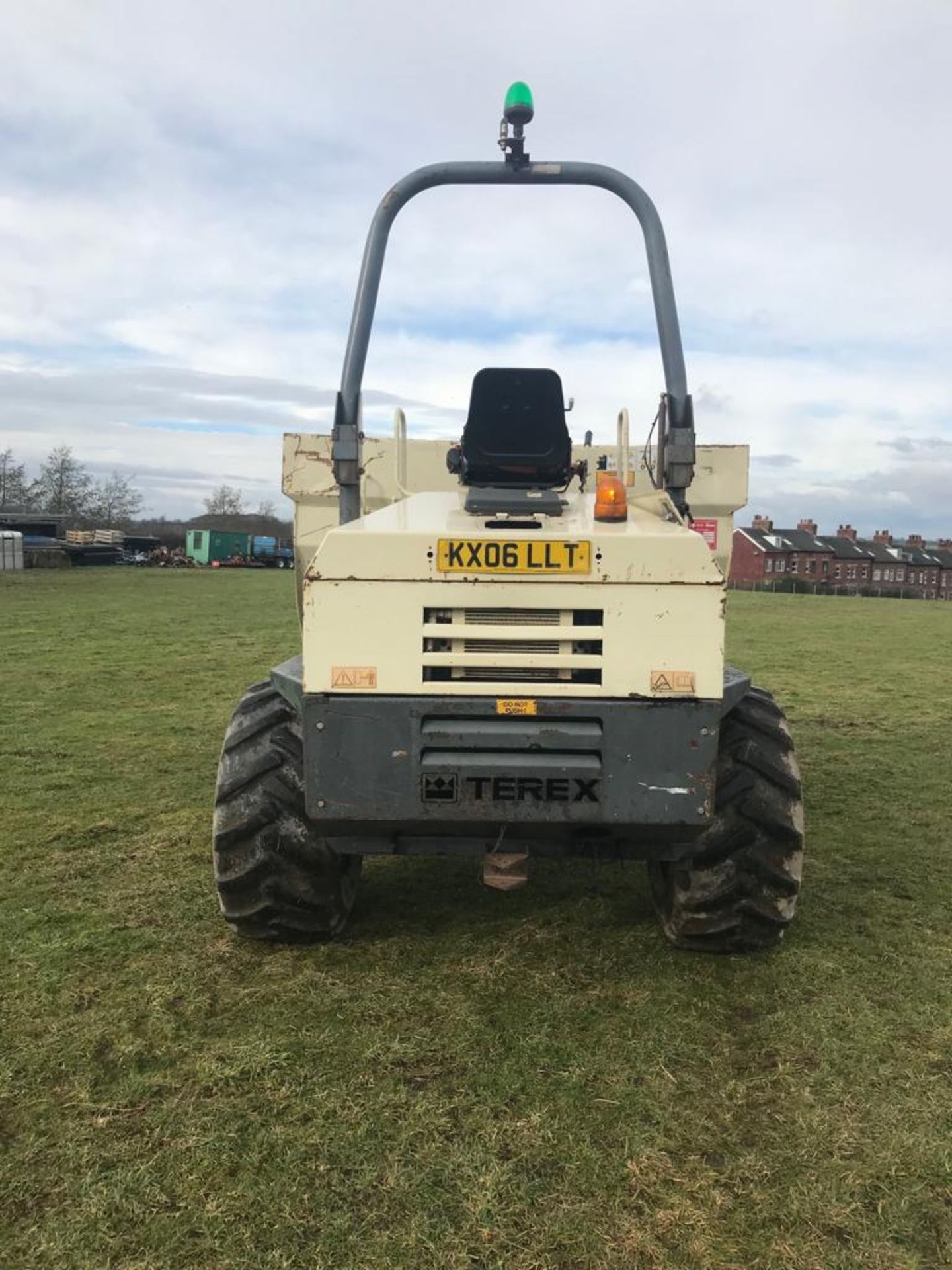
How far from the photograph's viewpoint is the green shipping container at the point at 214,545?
195ft

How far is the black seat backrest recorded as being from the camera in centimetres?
432

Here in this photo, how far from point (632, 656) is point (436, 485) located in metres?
2.66

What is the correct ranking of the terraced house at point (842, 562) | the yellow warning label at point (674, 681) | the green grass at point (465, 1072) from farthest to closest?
1. the terraced house at point (842, 562)
2. the yellow warning label at point (674, 681)
3. the green grass at point (465, 1072)

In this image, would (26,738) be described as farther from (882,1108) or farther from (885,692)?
(885,692)

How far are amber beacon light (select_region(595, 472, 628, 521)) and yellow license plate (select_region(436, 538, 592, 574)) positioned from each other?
34 cm

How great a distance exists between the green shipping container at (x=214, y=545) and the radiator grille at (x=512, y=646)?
5805 centimetres

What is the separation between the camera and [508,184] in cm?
469

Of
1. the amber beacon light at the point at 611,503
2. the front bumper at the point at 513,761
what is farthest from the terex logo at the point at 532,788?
the amber beacon light at the point at 611,503

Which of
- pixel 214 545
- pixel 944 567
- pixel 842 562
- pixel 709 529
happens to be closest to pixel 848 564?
pixel 842 562

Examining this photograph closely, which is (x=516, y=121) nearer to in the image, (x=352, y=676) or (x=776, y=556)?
(x=352, y=676)

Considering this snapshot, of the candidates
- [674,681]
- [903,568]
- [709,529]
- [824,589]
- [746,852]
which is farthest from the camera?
[903,568]

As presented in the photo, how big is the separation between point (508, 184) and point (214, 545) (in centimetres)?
5769

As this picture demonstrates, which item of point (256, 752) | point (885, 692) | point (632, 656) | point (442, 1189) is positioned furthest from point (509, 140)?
point (885, 692)

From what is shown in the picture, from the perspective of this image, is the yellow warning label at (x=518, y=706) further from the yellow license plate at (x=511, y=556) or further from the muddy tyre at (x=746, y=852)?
the muddy tyre at (x=746, y=852)
